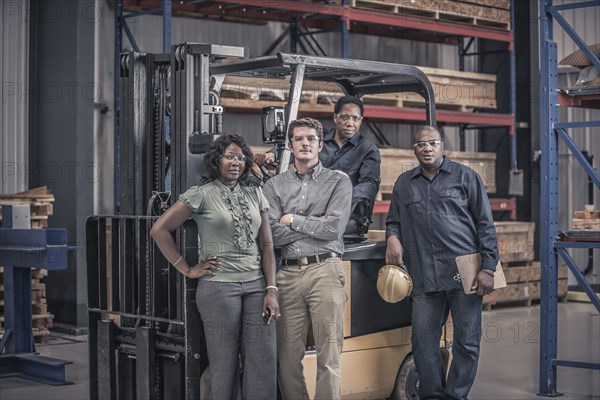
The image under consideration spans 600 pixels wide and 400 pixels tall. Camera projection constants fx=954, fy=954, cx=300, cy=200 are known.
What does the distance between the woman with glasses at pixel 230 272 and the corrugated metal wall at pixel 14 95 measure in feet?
23.2

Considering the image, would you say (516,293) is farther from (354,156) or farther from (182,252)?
(182,252)

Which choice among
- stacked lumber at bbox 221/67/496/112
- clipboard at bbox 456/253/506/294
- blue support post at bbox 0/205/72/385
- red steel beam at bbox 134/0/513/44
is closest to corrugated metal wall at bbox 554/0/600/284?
red steel beam at bbox 134/0/513/44

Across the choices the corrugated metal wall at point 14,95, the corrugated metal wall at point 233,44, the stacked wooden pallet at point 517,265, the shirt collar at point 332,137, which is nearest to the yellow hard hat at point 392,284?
the shirt collar at point 332,137

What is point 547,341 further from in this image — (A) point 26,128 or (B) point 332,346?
(A) point 26,128

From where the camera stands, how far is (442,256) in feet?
22.0

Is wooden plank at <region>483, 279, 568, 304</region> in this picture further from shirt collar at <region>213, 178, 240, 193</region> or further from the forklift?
shirt collar at <region>213, 178, 240, 193</region>

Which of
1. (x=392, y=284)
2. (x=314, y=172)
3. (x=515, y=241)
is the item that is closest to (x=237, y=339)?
(x=314, y=172)

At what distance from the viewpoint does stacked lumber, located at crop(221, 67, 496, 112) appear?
11531mm

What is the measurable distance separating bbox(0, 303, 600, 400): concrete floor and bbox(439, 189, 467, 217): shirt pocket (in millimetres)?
1932

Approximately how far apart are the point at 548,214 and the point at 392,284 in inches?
91.6

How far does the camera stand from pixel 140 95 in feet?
20.7

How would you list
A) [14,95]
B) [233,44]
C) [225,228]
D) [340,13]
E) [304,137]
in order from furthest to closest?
[233,44] → [340,13] → [14,95] → [304,137] → [225,228]

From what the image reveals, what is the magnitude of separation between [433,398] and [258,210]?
2113 mm

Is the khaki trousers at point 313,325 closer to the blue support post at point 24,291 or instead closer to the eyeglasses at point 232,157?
the eyeglasses at point 232,157
